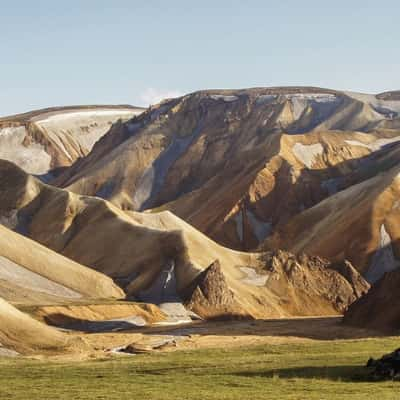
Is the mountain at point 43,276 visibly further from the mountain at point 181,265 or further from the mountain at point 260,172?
the mountain at point 260,172

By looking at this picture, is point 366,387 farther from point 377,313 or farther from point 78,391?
point 377,313

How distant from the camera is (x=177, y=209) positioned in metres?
157

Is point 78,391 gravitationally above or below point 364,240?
above

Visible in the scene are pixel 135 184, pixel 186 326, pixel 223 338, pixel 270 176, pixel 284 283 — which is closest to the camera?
pixel 223 338

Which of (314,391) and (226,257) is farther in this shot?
(226,257)

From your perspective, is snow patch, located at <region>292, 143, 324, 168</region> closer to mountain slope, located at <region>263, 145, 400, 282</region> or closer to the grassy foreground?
mountain slope, located at <region>263, 145, 400, 282</region>

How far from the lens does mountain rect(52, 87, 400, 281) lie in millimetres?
141375

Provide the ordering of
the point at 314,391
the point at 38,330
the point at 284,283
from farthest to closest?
the point at 284,283 → the point at 38,330 → the point at 314,391

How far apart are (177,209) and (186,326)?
7993 centimetres

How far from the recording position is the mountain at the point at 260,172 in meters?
141

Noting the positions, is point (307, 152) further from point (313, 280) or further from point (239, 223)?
point (313, 280)

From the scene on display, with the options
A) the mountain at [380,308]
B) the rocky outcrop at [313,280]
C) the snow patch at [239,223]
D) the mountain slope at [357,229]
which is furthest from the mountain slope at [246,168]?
the mountain at [380,308]

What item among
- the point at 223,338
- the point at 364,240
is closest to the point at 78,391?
the point at 223,338

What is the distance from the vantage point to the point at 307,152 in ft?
522
